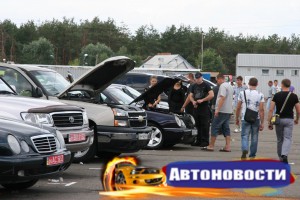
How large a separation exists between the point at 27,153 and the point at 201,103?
27.3 ft

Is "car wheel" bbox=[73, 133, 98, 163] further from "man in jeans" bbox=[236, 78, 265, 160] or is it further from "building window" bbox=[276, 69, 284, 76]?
"building window" bbox=[276, 69, 284, 76]

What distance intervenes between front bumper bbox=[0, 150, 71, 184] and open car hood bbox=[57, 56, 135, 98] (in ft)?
12.7

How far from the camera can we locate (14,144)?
8.38 metres

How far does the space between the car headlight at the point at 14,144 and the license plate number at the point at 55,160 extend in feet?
1.68

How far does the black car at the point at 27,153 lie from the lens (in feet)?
27.1

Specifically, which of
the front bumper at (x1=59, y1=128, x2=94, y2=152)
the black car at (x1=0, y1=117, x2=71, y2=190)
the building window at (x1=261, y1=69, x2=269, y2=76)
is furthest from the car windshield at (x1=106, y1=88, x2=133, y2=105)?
the building window at (x1=261, y1=69, x2=269, y2=76)

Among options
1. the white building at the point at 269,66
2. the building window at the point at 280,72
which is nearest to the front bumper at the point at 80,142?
the white building at the point at 269,66

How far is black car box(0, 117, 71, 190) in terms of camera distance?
27.1 feet

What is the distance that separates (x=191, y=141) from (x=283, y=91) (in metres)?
3.76

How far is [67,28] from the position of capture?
10862 cm

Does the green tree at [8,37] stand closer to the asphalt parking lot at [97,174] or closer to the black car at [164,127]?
the asphalt parking lot at [97,174]

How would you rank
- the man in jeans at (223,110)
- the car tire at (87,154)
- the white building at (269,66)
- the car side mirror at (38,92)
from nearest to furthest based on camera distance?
the car side mirror at (38,92), the car tire at (87,154), the man in jeans at (223,110), the white building at (269,66)

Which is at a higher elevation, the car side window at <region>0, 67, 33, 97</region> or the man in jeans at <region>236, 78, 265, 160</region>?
the car side window at <region>0, 67, 33, 97</region>

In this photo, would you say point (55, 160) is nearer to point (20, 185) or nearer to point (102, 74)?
point (20, 185)
